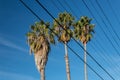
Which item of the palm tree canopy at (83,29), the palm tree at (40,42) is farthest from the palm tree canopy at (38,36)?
the palm tree canopy at (83,29)

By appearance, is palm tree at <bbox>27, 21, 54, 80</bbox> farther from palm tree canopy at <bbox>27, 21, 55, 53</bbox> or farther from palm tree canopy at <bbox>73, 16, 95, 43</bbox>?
palm tree canopy at <bbox>73, 16, 95, 43</bbox>

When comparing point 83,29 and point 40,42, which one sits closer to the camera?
point 40,42

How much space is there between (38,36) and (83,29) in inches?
328

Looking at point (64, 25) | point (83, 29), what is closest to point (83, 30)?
point (83, 29)

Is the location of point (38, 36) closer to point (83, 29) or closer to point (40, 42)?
point (40, 42)

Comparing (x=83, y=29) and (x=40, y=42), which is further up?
(x=83, y=29)

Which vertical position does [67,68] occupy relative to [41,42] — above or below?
below

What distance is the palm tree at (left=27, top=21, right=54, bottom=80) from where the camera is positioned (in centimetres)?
4406

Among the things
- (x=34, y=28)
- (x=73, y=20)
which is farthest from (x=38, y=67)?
(x=73, y=20)

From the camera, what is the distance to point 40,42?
4544 cm

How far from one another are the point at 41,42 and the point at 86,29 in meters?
9.19

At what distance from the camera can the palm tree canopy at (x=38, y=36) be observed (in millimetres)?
45312

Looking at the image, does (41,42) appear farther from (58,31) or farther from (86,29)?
(86,29)

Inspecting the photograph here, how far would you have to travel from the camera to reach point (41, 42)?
45.3 metres
